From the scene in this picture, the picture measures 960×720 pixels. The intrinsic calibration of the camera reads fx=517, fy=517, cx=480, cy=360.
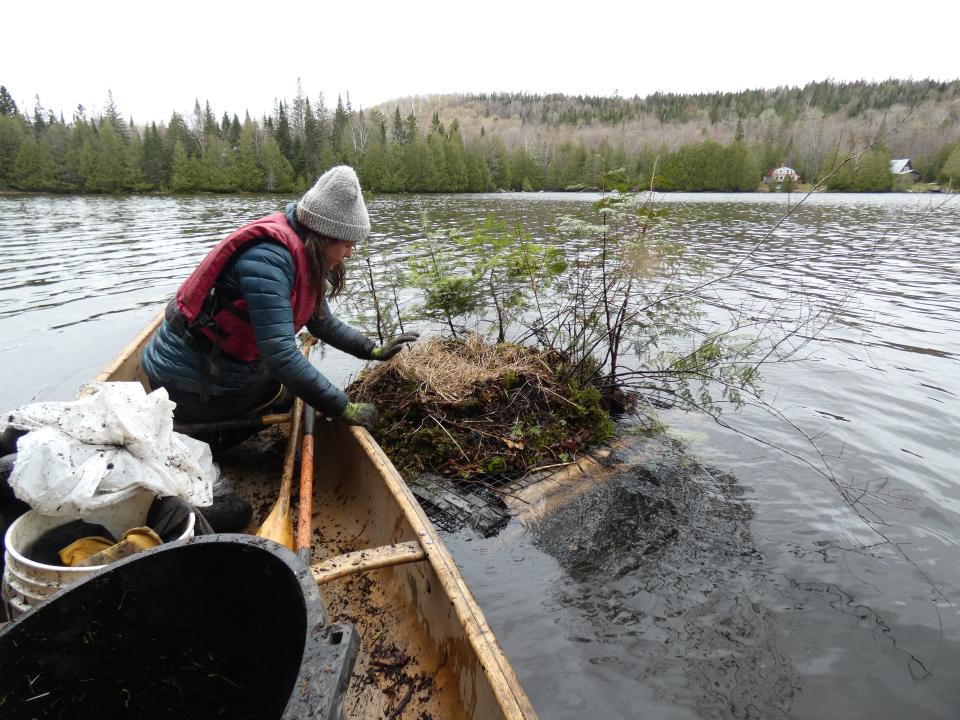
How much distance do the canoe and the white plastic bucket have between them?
0.87 metres

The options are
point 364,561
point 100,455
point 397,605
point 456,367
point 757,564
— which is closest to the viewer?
point 100,455

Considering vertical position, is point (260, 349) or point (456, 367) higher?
point (260, 349)

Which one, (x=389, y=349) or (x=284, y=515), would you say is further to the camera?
(x=389, y=349)

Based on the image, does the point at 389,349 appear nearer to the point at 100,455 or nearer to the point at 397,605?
the point at 397,605

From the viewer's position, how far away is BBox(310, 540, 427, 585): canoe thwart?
225 centimetres

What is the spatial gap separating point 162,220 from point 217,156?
45528 mm

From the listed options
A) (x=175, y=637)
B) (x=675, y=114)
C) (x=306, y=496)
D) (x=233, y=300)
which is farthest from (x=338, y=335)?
(x=675, y=114)

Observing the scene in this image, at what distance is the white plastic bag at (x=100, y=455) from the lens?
200 centimetres

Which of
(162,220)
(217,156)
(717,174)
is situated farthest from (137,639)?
(217,156)

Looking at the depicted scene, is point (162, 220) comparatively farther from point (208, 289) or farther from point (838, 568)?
point (838, 568)

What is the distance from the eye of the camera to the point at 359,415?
11.8ft

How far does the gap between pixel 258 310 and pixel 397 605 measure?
1.78 meters

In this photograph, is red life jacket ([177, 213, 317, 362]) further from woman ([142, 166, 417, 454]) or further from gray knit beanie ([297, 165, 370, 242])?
gray knit beanie ([297, 165, 370, 242])

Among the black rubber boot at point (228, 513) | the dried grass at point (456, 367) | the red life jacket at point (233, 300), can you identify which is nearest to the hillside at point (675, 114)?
the dried grass at point (456, 367)
